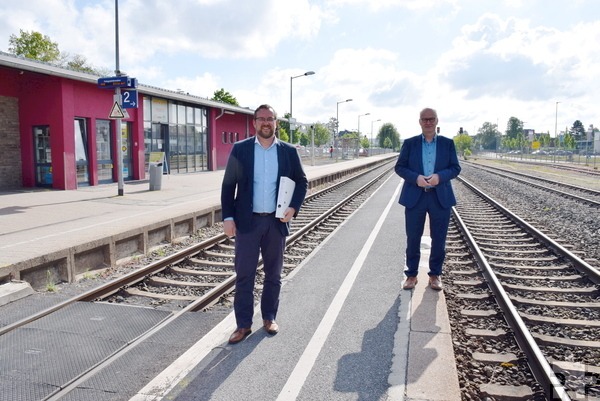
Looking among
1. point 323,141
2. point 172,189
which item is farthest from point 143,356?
point 323,141

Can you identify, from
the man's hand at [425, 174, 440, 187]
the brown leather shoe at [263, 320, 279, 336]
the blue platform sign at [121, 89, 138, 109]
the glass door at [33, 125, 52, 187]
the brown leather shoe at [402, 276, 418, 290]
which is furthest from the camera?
the glass door at [33, 125, 52, 187]

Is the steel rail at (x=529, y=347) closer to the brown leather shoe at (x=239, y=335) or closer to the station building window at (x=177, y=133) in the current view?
the brown leather shoe at (x=239, y=335)

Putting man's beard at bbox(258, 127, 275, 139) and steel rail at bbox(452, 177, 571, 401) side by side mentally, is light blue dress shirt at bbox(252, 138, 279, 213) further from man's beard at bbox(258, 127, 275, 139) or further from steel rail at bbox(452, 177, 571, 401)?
steel rail at bbox(452, 177, 571, 401)

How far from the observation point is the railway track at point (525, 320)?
364 centimetres

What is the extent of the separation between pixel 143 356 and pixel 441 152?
3.56 meters

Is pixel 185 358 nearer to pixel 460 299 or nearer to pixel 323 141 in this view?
pixel 460 299

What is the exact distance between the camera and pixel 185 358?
12.9 ft

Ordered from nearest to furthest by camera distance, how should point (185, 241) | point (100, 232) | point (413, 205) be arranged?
point (413, 205), point (100, 232), point (185, 241)

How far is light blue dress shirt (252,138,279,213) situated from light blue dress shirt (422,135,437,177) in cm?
201

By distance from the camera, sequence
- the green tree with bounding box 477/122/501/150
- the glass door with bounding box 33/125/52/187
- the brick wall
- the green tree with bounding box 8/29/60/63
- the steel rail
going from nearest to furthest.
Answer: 1. the steel rail
2. the brick wall
3. the glass door with bounding box 33/125/52/187
4. the green tree with bounding box 8/29/60/63
5. the green tree with bounding box 477/122/501/150

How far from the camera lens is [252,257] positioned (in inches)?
169

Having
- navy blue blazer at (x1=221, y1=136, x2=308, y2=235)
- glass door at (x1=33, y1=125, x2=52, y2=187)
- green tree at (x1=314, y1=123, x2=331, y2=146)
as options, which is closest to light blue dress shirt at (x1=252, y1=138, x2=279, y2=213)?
navy blue blazer at (x1=221, y1=136, x2=308, y2=235)

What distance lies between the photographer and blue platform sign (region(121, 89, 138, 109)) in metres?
15.3

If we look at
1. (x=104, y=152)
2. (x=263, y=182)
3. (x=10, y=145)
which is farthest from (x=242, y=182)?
(x=104, y=152)
